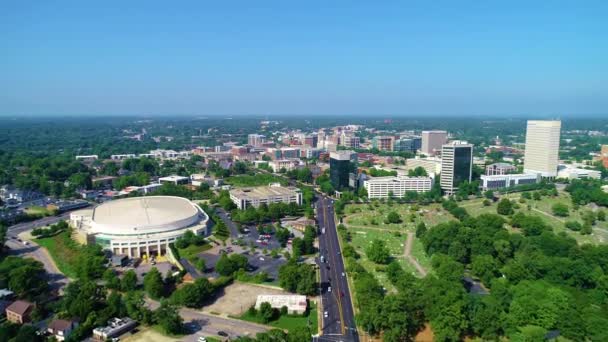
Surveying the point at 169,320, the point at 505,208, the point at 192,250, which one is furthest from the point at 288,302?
the point at 505,208

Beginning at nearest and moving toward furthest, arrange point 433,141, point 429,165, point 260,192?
point 260,192 → point 429,165 → point 433,141

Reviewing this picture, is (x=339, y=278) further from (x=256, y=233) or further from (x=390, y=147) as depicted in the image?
(x=390, y=147)

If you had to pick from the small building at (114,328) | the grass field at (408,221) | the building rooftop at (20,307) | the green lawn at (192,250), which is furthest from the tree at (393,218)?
the building rooftop at (20,307)

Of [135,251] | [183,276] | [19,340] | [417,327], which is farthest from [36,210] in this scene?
[417,327]

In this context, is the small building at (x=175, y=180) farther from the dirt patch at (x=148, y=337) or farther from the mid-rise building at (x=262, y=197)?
the dirt patch at (x=148, y=337)

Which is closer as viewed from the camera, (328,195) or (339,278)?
(339,278)

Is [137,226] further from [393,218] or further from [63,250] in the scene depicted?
[393,218]

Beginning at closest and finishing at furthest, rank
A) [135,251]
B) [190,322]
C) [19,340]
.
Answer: [19,340]
[190,322]
[135,251]
